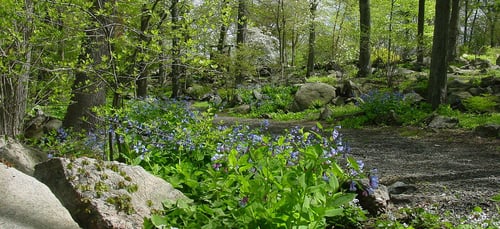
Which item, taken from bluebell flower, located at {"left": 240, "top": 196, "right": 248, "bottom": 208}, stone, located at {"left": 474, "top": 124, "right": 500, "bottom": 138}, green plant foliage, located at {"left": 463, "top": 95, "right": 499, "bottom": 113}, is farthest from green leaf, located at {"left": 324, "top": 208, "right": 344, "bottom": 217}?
green plant foliage, located at {"left": 463, "top": 95, "right": 499, "bottom": 113}

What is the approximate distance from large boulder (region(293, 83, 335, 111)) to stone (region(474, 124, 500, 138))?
5.77 metres

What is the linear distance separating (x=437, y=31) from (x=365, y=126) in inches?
98.8

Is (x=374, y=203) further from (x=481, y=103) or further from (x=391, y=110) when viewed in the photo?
(x=481, y=103)

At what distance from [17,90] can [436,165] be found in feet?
14.6

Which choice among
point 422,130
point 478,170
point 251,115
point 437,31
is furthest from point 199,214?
point 251,115

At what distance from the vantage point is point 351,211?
2.87 metres

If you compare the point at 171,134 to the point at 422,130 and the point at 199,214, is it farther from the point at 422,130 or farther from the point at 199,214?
the point at 422,130

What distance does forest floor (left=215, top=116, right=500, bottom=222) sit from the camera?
11.2ft

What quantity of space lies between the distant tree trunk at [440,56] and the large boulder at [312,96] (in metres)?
3.74

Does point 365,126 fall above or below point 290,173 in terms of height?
below

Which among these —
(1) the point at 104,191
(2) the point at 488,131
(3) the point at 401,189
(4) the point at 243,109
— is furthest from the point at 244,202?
(4) the point at 243,109

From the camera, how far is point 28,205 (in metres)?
2.31

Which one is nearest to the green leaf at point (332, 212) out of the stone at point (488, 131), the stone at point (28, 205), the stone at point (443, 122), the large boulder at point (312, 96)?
the stone at point (28, 205)

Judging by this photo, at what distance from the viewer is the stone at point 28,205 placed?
7.20 ft
